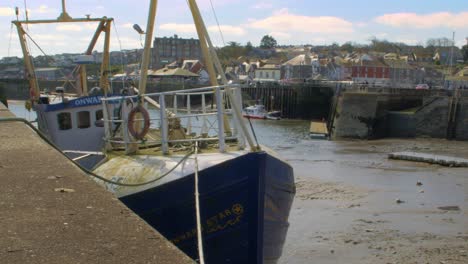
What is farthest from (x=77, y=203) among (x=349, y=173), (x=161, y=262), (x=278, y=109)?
(x=278, y=109)

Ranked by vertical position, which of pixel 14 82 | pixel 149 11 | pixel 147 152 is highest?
pixel 149 11

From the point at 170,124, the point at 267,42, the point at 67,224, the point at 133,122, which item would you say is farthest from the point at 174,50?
the point at 67,224

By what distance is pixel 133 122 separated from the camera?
8070 mm

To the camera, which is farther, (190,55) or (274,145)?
(190,55)

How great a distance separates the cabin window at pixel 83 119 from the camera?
1194cm

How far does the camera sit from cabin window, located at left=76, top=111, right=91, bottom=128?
39.2ft

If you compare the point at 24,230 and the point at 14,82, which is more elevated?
the point at 24,230

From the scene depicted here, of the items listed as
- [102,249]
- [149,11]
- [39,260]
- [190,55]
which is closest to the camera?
[39,260]

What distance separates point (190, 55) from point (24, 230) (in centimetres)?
14619

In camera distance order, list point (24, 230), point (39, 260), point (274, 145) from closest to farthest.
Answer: point (39, 260) < point (24, 230) < point (274, 145)

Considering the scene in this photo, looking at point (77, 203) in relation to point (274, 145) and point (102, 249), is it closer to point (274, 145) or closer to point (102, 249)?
point (102, 249)

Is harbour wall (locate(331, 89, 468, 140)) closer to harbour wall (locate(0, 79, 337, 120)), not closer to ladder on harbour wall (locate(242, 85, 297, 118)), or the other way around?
harbour wall (locate(0, 79, 337, 120))

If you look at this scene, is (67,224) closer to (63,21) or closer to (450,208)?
(63,21)

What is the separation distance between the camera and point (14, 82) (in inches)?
3615
